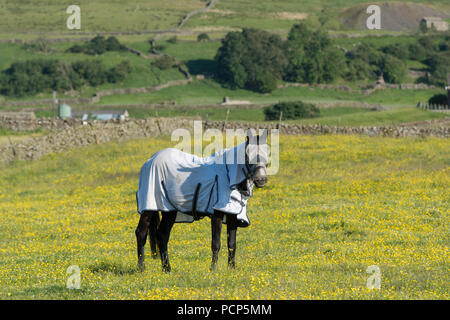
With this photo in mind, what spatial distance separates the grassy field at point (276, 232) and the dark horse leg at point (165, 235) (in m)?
0.27

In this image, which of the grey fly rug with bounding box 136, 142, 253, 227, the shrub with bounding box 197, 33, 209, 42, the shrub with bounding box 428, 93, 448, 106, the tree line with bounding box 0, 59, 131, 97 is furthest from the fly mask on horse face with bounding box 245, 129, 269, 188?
the shrub with bounding box 197, 33, 209, 42

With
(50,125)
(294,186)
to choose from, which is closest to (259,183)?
(294,186)

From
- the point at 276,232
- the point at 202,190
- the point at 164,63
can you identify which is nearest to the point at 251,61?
the point at 164,63

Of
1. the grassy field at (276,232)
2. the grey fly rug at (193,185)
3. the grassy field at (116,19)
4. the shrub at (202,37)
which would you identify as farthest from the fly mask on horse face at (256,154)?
the grassy field at (116,19)

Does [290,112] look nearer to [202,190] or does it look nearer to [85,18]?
[202,190]

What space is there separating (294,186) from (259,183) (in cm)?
1732

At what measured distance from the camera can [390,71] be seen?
125m

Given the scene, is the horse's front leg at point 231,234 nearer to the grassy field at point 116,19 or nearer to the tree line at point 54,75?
the tree line at point 54,75

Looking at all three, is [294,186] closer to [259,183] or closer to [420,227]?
[420,227]

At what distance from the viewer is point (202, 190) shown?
13.1 meters

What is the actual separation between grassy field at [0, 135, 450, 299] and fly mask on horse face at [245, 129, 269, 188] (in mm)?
2028

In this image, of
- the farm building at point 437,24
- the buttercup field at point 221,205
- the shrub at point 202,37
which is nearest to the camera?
the buttercup field at point 221,205

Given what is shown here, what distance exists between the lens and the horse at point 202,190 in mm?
12266

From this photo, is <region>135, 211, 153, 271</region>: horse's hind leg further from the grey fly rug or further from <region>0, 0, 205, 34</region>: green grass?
<region>0, 0, 205, 34</region>: green grass
